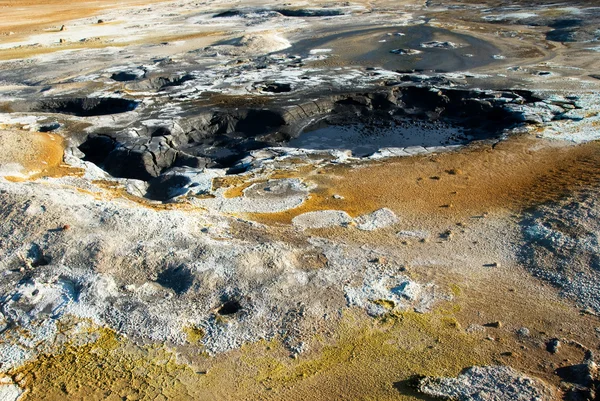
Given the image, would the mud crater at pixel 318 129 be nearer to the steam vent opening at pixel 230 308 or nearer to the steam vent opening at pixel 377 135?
the steam vent opening at pixel 377 135

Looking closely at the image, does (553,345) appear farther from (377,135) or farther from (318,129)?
(318,129)

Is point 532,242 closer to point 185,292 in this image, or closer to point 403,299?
point 403,299

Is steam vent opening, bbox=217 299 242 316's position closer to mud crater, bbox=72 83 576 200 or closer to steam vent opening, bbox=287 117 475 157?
mud crater, bbox=72 83 576 200

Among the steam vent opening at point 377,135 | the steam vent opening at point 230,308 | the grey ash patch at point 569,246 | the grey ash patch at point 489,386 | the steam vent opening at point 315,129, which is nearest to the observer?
the grey ash patch at point 489,386

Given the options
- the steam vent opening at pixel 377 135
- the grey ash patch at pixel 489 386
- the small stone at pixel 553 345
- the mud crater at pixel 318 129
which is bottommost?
the steam vent opening at pixel 377 135

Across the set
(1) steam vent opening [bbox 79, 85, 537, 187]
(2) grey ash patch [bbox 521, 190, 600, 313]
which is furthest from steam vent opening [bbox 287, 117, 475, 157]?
(2) grey ash patch [bbox 521, 190, 600, 313]

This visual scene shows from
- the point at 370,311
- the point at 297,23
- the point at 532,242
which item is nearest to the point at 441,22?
the point at 297,23

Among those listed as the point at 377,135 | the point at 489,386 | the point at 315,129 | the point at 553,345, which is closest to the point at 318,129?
the point at 315,129

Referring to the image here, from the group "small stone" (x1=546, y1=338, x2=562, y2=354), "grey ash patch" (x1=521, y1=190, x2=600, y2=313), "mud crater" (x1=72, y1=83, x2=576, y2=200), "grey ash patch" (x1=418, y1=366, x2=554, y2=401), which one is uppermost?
"grey ash patch" (x1=521, y1=190, x2=600, y2=313)

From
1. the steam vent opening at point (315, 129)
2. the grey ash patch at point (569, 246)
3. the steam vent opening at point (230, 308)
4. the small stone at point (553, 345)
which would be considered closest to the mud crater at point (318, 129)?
the steam vent opening at point (315, 129)
